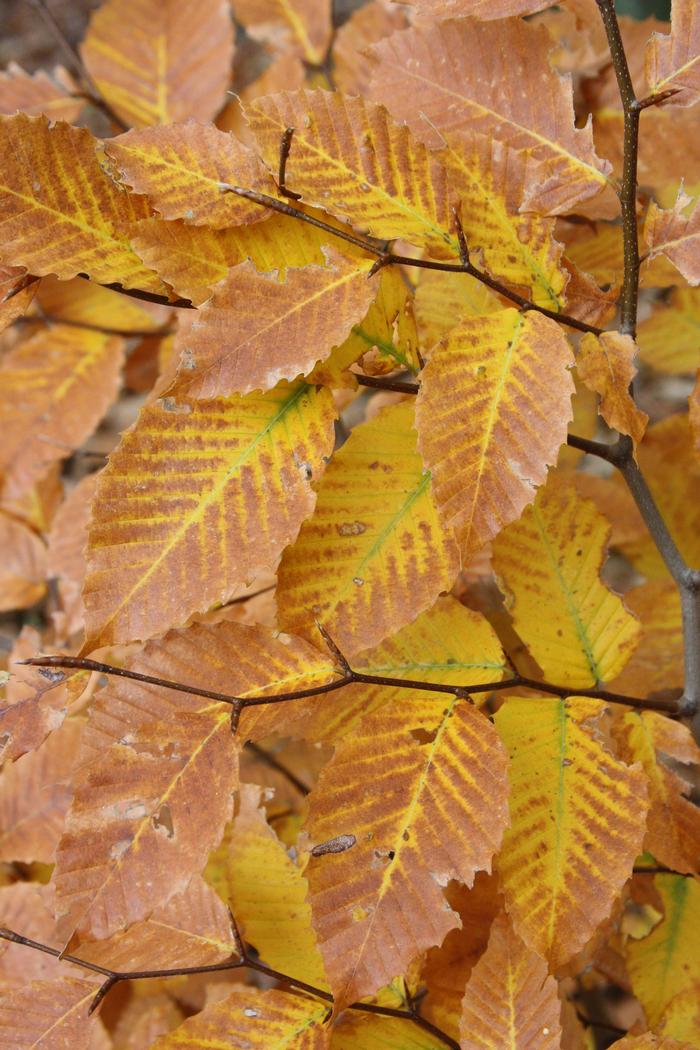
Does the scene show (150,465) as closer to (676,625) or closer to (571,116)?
(571,116)

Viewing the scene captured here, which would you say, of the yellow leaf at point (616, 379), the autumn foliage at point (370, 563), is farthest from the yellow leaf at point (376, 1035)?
the yellow leaf at point (616, 379)

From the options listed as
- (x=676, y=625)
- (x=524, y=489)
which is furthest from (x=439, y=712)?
(x=676, y=625)

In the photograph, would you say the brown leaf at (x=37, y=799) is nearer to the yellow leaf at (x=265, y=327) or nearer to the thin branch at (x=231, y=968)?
the thin branch at (x=231, y=968)

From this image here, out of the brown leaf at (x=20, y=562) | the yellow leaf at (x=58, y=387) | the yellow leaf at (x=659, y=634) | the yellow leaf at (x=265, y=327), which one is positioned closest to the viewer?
the yellow leaf at (x=265, y=327)

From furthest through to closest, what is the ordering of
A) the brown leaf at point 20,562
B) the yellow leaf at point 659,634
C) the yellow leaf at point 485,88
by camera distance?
the brown leaf at point 20,562
the yellow leaf at point 659,634
the yellow leaf at point 485,88

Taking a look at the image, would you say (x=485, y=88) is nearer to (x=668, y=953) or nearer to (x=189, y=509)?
(x=189, y=509)

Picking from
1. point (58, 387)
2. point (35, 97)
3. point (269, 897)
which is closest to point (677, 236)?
point (269, 897)
